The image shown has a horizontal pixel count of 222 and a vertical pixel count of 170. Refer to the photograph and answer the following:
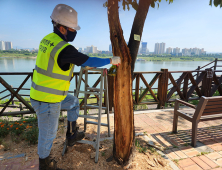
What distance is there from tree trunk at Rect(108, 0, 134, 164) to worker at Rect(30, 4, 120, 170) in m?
0.20

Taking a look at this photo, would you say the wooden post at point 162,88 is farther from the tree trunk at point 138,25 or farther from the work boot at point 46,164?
the work boot at point 46,164

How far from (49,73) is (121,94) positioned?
951 millimetres

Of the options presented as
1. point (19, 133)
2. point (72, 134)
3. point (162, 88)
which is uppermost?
point (162, 88)

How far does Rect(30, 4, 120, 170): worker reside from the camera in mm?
1589

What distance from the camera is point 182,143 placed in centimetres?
288

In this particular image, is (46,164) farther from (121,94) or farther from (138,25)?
(138,25)

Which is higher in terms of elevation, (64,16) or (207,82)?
(64,16)

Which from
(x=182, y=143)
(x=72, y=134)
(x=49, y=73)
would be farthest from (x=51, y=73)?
(x=182, y=143)

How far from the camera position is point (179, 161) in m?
2.37

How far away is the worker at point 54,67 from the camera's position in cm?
159

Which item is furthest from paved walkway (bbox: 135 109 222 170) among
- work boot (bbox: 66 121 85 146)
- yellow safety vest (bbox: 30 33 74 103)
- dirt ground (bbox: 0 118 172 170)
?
yellow safety vest (bbox: 30 33 74 103)

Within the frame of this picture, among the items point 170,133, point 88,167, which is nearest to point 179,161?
point 170,133

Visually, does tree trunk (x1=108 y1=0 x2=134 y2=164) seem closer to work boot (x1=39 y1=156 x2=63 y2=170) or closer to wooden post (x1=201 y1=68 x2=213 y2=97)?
work boot (x1=39 y1=156 x2=63 y2=170)

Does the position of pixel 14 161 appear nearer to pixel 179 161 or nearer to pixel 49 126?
pixel 49 126
